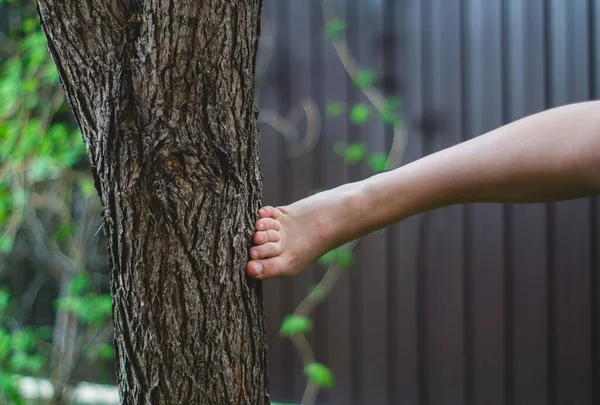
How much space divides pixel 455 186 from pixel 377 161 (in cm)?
A: 158

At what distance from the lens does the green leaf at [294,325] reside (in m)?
2.80

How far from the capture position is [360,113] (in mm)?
2758

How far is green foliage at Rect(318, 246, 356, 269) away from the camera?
9.26ft

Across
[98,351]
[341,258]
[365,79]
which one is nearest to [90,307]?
[98,351]

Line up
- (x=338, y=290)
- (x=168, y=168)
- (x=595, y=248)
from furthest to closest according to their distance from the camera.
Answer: (x=338, y=290) → (x=595, y=248) → (x=168, y=168)

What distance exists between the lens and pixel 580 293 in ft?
8.44

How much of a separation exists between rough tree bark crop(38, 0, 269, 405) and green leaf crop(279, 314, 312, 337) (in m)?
1.76

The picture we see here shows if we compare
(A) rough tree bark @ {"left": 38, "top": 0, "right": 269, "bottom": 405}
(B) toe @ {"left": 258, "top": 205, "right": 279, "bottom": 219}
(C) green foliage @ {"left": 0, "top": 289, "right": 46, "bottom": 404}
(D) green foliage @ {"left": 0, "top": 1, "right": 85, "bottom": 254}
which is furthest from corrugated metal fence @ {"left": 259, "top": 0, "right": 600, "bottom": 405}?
(A) rough tree bark @ {"left": 38, "top": 0, "right": 269, "bottom": 405}

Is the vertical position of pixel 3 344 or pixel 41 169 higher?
pixel 41 169

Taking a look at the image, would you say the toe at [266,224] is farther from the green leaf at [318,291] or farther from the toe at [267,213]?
the green leaf at [318,291]

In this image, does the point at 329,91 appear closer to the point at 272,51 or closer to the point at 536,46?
the point at 272,51

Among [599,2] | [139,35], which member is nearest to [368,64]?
[599,2]

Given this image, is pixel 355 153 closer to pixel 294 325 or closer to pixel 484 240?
pixel 484 240

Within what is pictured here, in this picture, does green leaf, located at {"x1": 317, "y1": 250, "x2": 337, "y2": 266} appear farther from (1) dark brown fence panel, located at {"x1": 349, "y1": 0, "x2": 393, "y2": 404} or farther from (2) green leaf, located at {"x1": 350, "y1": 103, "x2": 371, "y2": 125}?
(2) green leaf, located at {"x1": 350, "y1": 103, "x2": 371, "y2": 125}
